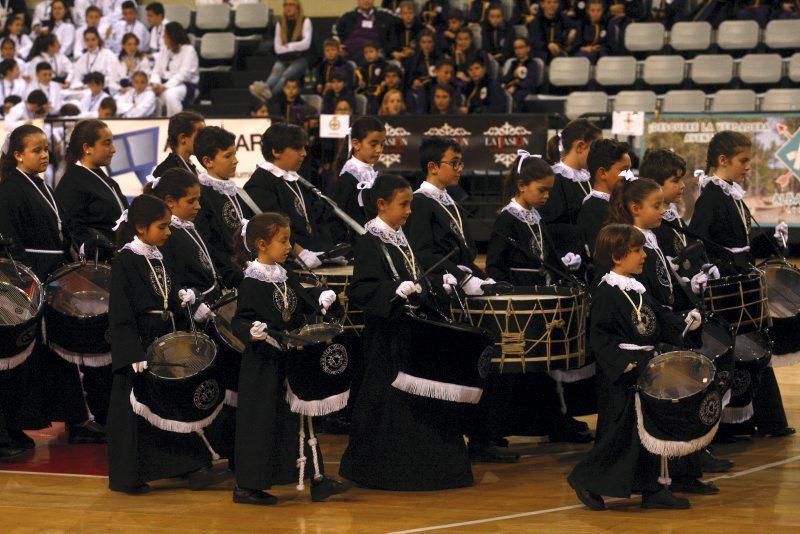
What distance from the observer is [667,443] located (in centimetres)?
543

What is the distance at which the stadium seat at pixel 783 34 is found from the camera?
45.1 feet

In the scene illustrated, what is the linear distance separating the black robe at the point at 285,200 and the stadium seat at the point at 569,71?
7.69 metres

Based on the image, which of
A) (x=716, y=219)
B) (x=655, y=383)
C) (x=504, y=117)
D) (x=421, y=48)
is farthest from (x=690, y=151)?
(x=655, y=383)

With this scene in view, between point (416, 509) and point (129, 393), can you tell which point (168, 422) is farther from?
point (416, 509)

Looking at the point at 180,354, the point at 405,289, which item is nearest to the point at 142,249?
the point at 180,354

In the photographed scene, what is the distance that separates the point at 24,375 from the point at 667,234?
334cm

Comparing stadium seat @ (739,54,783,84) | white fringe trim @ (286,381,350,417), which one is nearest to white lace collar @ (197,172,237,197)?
white fringe trim @ (286,381,350,417)

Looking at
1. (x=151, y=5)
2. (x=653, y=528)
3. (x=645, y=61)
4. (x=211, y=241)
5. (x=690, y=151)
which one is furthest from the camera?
(x=151, y=5)

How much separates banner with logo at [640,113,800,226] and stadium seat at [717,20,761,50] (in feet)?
5.79

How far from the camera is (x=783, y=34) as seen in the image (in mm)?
13805

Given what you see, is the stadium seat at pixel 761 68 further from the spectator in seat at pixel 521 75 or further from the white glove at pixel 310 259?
the white glove at pixel 310 259

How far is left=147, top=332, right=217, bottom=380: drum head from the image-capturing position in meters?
5.79

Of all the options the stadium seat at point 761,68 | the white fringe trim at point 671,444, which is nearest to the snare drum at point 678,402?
the white fringe trim at point 671,444

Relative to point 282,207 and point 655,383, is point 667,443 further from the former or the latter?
point 282,207
